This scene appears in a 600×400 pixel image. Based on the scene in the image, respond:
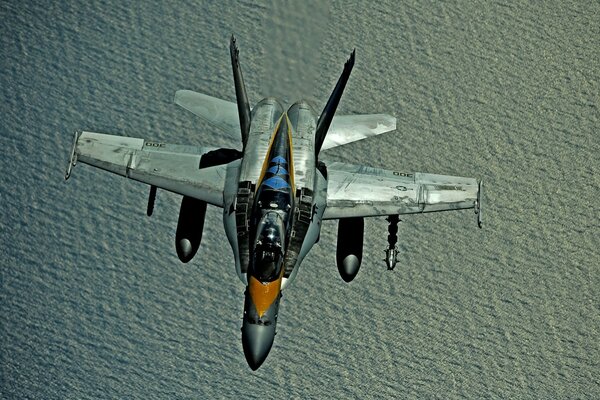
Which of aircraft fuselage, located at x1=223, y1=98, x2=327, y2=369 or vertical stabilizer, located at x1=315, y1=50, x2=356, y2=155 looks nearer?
aircraft fuselage, located at x1=223, y1=98, x2=327, y2=369

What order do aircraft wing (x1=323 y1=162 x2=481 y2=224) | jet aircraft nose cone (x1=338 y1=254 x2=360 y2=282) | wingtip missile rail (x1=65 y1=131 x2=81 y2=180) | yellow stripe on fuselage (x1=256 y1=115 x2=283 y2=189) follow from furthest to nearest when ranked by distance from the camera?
jet aircraft nose cone (x1=338 y1=254 x2=360 y2=282)
wingtip missile rail (x1=65 y1=131 x2=81 y2=180)
aircraft wing (x1=323 y1=162 x2=481 y2=224)
yellow stripe on fuselage (x1=256 y1=115 x2=283 y2=189)

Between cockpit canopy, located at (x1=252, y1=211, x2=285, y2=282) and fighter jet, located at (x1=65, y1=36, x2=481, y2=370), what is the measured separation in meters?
0.38

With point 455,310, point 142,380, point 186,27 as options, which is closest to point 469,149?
point 455,310

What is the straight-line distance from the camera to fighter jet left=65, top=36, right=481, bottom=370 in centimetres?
1662

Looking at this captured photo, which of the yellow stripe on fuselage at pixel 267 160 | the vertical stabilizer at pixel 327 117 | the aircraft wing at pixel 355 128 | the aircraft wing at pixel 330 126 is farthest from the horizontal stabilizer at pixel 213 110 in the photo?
the aircraft wing at pixel 355 128

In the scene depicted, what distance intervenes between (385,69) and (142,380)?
414 inches

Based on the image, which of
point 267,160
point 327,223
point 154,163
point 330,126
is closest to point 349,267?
point 327,223

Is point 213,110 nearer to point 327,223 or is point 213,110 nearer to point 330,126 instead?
point 330,126

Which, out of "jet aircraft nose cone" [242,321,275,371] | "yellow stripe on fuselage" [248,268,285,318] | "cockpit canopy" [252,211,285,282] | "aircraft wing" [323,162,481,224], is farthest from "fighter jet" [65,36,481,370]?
"jet aircraft nose cone" [242,321,275,371]

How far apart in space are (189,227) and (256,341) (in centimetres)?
391

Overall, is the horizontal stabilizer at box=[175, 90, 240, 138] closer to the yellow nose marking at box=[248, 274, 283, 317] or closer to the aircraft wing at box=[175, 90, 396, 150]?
the aircraft wing at box=[175, 90, 396, 150]

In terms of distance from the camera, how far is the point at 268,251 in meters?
15.2

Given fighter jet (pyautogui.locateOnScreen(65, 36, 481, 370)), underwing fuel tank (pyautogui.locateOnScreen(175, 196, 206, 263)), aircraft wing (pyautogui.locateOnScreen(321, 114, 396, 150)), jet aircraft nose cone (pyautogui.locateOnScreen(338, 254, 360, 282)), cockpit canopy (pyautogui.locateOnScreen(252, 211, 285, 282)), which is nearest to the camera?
cockpit canopy (pyautogui.locateOnScreen(252, 211, 285, 282))

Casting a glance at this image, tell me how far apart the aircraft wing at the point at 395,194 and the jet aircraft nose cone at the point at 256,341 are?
125 inches
